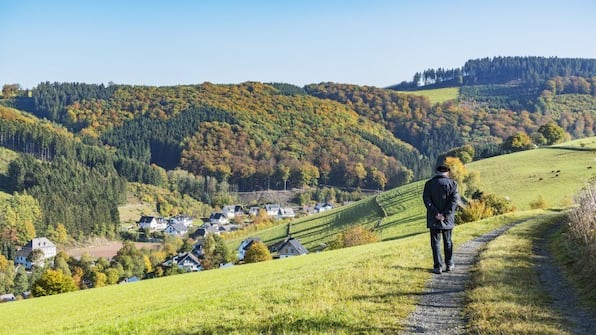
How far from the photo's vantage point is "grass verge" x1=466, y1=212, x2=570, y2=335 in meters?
9.93

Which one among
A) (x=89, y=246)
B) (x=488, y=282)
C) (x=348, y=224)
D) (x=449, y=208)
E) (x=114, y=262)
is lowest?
(x=89, y=246)

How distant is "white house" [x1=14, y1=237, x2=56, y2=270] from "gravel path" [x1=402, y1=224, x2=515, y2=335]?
424ft

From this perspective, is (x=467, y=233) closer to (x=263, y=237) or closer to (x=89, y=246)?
(x=263, y=237)

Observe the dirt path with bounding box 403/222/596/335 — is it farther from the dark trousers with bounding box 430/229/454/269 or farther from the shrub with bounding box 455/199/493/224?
the shrub with bounding box 455/199/493/224

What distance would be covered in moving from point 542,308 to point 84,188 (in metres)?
194

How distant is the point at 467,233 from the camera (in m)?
28.9

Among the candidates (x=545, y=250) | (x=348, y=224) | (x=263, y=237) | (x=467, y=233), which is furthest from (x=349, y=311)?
(x=263, y=237)

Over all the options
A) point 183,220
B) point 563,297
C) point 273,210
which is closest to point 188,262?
point 183,220

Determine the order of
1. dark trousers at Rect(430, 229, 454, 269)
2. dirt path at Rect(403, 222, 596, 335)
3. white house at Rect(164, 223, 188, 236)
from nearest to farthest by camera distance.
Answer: dirt path at Rect(403, 222, 596, 335) < dark trousers at Rect(430, 229, 454, 269) < white house at Rect(164, 223, 188, 236)

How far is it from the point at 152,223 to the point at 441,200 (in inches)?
6320

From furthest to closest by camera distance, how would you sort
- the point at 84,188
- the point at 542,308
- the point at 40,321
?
the point at 84,188 → the point at 40,321 → the point at 542,308

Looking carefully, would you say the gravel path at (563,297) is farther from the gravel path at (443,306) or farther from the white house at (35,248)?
the white house at (35,248)

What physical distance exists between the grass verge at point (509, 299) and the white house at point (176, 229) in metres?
145

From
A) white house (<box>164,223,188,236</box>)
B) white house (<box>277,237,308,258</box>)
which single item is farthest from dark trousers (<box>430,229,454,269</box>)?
white house (<box>164,223,188,236</box>)
